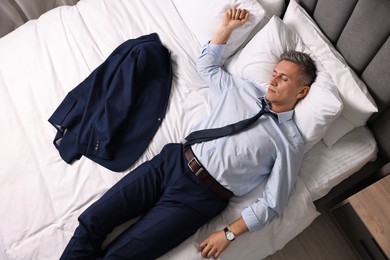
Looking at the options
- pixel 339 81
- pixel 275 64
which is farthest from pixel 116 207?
pixel 339 81

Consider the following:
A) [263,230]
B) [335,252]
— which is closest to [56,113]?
[263,230]

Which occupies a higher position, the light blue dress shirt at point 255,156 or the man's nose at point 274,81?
the man's nose at point 274,81

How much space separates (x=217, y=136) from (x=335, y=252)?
1.01 m

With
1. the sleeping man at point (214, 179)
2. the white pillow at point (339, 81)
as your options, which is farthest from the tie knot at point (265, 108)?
the white pillow at point (339, 81)

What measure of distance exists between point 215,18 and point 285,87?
1.76 feet

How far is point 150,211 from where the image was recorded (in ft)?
3.90

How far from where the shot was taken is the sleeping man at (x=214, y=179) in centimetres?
111

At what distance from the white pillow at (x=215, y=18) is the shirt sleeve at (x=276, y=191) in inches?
24.4

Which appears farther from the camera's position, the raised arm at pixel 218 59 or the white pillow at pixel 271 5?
the white pillow at pixel 271 5

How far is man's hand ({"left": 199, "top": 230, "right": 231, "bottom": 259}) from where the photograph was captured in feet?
3.63

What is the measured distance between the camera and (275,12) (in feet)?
5.28

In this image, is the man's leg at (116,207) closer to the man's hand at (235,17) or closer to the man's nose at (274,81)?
the man's nose at (274,81)

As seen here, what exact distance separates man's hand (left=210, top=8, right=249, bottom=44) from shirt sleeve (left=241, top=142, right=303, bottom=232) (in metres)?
0.62

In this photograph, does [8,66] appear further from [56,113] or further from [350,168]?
[350,168]
